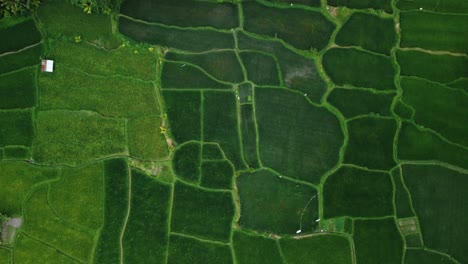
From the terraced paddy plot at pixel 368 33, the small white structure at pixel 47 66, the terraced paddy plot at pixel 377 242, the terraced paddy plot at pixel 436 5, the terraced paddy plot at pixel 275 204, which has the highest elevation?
the terraced paddy plot at pixel 436 5

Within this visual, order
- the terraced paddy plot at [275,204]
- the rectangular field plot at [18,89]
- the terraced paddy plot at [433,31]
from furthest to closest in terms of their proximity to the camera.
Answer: the terraced paddy plot at [433,31]
the terraced paddy plot at [275,204]
the rectangular field plot at [18,89]

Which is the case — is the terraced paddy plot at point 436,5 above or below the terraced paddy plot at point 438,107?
above

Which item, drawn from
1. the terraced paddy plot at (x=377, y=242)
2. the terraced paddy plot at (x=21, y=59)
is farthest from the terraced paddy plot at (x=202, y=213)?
the terraced paddy plot at (x=21, y=59)

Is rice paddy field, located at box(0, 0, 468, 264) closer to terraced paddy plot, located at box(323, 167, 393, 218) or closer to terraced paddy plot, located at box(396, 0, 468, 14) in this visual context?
terraced paddy plot, located at box(323, 167, 393, 218)

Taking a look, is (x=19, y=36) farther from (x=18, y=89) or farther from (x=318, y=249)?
(x=318, y=249)

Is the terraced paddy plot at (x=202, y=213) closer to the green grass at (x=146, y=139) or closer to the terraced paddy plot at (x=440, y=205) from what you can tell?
the green grass at (x=146, y=139)

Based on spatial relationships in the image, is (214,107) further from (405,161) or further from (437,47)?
(437,47)

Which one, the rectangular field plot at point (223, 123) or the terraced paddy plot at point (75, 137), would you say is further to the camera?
the rectangular field plot at point (223, 123)
